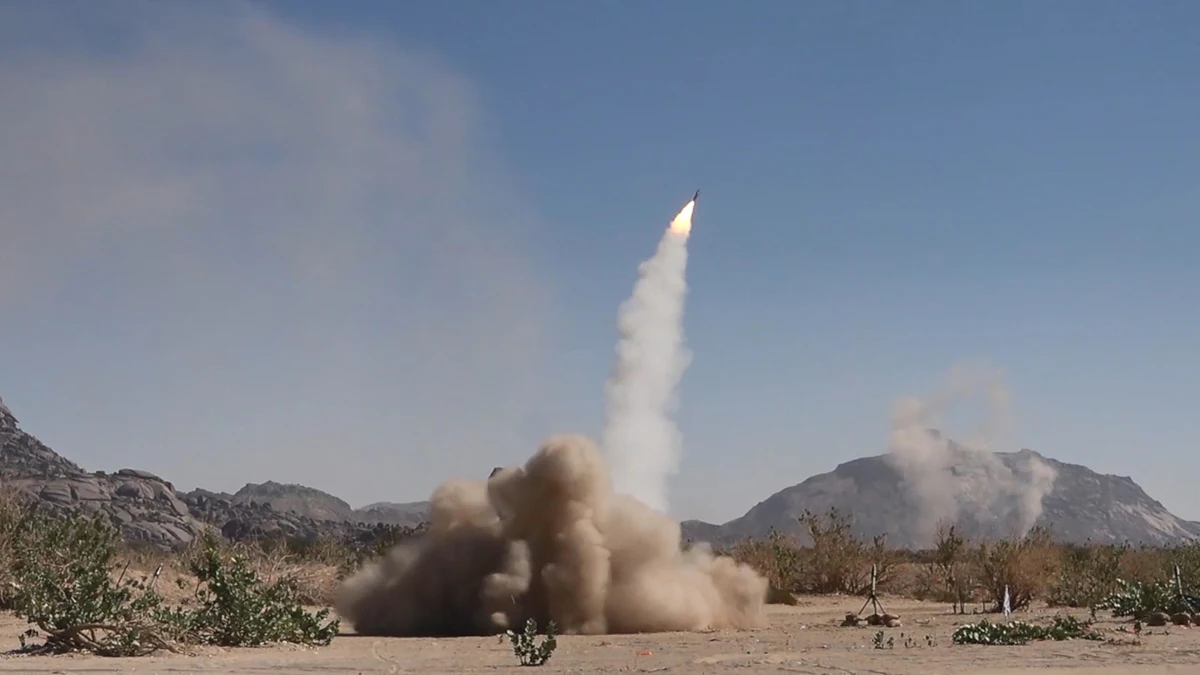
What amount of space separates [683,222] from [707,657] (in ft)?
44.1

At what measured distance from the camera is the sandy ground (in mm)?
14578

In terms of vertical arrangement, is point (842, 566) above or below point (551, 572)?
above

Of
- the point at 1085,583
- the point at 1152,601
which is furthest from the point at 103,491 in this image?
the point at 1152,601

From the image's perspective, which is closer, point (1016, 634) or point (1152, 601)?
point (1016, 634)

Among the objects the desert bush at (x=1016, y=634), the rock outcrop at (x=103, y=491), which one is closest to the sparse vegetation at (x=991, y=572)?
the desert bush at (x=1016, y=634)

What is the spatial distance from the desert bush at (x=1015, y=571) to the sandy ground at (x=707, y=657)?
5.57 m

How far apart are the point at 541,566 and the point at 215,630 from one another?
19.0ft

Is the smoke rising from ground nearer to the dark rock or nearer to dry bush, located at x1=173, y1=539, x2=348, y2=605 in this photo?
dry bush, located at x1=173, y1=539, x2=348, y2=605

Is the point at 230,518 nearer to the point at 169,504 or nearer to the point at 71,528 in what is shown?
the point at 169,504

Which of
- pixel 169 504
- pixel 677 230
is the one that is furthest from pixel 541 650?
pixel 169 504

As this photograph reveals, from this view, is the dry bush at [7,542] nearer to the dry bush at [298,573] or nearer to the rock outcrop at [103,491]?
the dry bush at [298,573]

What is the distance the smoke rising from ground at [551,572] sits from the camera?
21.3 meters

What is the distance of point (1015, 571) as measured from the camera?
1048 inches

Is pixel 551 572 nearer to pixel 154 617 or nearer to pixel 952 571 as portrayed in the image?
pixel 154 617
